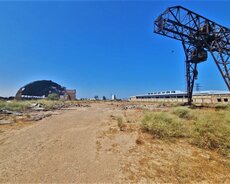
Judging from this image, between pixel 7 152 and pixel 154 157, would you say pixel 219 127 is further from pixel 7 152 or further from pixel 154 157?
pixel 7 152

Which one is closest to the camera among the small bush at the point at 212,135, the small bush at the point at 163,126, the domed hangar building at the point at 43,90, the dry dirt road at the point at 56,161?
the dry dirt road at the point at 56,161

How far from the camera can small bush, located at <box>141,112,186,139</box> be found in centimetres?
696

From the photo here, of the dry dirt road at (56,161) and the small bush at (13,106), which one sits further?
the small bush at (13,106)

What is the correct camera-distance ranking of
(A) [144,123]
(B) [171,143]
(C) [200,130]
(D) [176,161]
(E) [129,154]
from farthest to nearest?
(A) [144,123] → (C) [200,130] → (B) [171,143] → (E) [129,154] → (D) [176,161]

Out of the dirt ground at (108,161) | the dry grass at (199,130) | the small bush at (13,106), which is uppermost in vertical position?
the small bush at (13,106)

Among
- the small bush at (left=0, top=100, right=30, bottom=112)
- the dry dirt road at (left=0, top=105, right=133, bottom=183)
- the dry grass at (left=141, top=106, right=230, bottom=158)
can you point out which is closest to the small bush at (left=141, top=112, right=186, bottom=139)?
the dry grass at (left=141, top=106, right=230, bottom=158)

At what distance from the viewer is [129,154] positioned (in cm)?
507

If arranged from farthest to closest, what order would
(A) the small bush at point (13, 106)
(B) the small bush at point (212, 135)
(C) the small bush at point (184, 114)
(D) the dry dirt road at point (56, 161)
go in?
(A) the small bush at point (13, 106) < (C) the small bush at point (184, 114) < (B) the small bush at point (212, 135) < (D) the dry dirt road at point (56, 161)

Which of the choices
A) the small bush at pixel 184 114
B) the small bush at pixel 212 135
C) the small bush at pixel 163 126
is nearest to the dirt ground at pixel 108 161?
the small bush at pixel 212 135

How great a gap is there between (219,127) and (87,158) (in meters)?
4.96

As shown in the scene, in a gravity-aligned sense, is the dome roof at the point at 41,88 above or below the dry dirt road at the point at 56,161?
above

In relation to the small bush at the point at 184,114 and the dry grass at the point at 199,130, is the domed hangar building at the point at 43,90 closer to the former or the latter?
the small bush at the point at 184,114

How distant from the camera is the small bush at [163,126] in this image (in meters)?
6.96

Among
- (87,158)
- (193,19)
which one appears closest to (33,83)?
(193,19)
